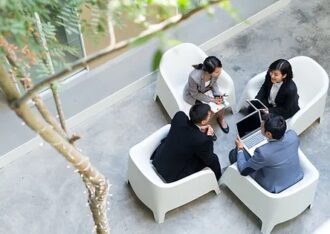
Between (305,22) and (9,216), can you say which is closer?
(9,216)

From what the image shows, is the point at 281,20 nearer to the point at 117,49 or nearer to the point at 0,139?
the point at 0,139

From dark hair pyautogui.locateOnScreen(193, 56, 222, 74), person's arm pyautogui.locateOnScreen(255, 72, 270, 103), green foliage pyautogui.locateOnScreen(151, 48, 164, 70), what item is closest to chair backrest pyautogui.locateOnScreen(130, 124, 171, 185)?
dark hair pyautogui.locateOnScreen(193, 56, 222, 74)

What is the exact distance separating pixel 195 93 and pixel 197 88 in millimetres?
49

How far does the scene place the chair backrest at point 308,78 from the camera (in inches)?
207

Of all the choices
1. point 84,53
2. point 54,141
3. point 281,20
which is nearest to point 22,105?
point 54,141

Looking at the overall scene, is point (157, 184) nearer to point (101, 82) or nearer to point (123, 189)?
point (123, 189)

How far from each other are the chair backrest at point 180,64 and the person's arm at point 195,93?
0.16 metres

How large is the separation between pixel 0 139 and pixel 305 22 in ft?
12.0

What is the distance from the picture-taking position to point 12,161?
5.55 metres

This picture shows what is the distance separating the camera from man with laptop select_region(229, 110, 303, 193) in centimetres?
439

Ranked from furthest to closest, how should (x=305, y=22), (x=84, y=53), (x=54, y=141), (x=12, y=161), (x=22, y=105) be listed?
(x=305, y=22) < (x=12, y=161) < (x=84, y=53) < (x=54, y=141) < (x=22, y=105)

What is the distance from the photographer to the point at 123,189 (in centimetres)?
538

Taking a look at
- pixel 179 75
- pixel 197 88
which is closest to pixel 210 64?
pixel 197 88

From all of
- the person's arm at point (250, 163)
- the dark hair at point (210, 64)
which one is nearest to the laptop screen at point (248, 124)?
the person's arm at point (250, 163)
